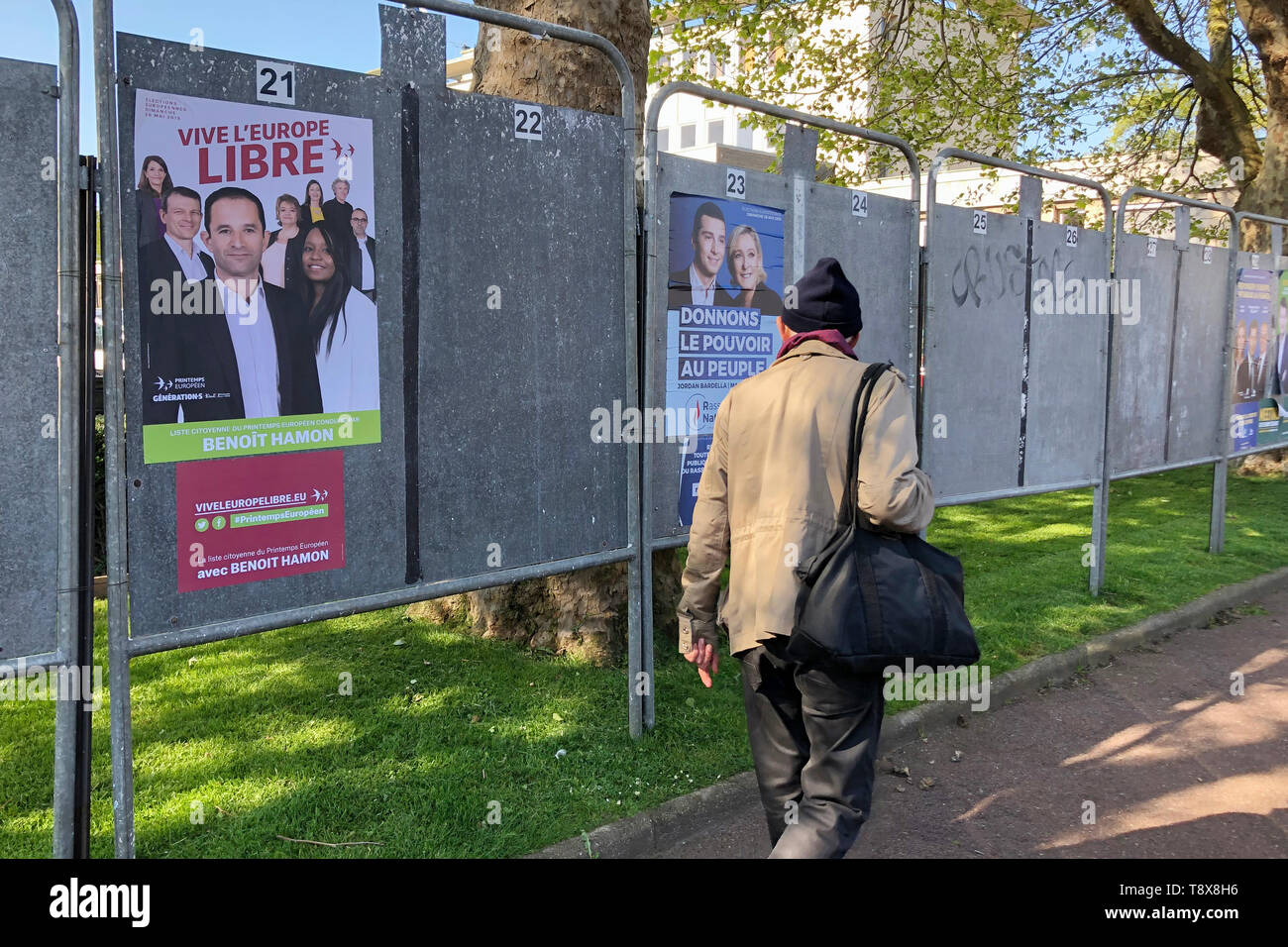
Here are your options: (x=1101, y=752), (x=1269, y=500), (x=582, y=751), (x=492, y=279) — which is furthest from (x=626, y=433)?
(x=1269, y=500)

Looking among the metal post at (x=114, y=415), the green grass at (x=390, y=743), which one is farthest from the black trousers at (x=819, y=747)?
the metal post at (x=114, y=415)

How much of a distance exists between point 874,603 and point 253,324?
2.16 meters

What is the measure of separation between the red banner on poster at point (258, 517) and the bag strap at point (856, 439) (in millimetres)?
1789

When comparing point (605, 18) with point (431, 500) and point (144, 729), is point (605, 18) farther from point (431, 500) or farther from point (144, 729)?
point (144, 729)

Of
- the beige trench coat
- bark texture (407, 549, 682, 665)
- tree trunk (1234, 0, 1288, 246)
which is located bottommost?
bark texture (407, 549, 682, 665)

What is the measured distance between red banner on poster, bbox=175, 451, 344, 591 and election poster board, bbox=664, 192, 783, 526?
176 cm

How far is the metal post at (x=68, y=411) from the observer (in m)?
2.95

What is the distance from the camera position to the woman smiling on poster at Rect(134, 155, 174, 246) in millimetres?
3170

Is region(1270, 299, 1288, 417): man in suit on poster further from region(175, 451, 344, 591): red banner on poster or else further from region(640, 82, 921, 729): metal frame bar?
region(175, 451, 344, 591): red banner on poster

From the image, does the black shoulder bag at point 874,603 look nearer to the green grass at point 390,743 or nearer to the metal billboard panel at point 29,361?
the green grass at point 390,743

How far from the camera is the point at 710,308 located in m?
5.03

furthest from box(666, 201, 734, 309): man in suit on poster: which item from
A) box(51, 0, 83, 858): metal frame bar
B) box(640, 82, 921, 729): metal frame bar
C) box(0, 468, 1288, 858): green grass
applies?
box(51, 0, 83, 858): metal frame bar

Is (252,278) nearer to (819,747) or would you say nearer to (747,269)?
(819,747)

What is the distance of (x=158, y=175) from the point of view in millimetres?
3203
